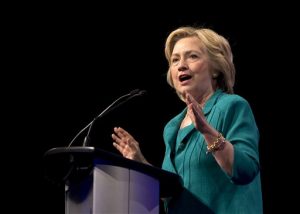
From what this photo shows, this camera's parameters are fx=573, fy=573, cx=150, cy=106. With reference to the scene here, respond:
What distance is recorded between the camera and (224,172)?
6.36 feet

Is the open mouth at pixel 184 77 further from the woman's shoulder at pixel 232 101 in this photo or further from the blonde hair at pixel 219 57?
the woman's shoulder at pixel 232 101

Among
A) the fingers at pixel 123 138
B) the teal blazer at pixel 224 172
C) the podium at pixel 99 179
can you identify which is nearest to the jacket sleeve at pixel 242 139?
the teal blazer at pixel 224 172

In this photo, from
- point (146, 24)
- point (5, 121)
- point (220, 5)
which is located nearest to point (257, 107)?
point (220, 5)

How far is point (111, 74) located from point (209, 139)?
7.72 ft

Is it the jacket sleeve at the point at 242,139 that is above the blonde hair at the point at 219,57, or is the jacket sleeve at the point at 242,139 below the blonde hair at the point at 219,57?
below

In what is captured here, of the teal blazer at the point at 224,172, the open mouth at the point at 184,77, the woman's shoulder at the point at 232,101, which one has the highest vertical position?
the open mouth at the point at 184,77

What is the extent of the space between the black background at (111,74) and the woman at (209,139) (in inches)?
55.2

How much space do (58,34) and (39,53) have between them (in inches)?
7.4

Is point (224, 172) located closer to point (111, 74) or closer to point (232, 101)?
point (232, 101)

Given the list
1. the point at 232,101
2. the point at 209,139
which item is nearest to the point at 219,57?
the point at 232,101

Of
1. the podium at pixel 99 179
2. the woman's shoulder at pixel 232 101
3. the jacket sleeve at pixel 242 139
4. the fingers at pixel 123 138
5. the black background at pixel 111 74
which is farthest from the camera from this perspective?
the black background at pixel 111 74

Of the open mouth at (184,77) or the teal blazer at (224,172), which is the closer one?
the teal blazer at (224,172)

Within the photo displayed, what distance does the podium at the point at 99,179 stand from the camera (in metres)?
1.64

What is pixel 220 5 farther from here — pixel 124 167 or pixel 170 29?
pixel 124 167
